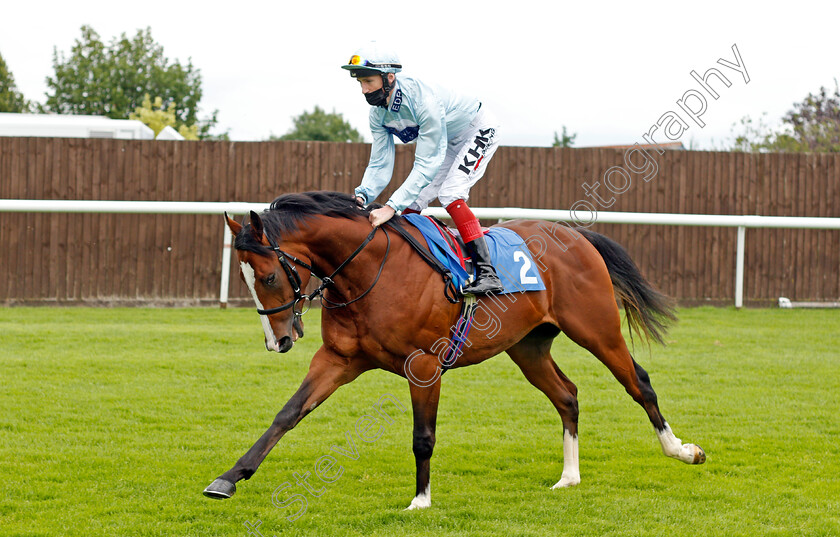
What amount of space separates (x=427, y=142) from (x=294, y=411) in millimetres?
1439

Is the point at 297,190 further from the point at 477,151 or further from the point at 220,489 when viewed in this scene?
the point at 220,489

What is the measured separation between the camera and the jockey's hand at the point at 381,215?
4.16m

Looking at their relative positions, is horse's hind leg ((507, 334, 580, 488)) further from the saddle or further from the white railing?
the white railing

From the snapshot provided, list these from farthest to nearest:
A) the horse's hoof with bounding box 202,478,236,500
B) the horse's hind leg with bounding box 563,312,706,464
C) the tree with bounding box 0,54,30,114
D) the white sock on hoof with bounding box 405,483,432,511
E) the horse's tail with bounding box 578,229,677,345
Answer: the tree with bounding box 0,54,30,114
the horse's tail with bounding box 578,229,677,345
the horse's hind leg with bounding box 563,312,706,464
the white sock on hoof with bounding box 405,483,432,511
the horse's hoof with bounding box 202,478,236,500

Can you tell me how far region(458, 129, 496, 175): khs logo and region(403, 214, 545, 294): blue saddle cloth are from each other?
0.38 metres

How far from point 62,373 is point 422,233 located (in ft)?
13.7

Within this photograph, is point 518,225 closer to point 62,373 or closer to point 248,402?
point 248,402

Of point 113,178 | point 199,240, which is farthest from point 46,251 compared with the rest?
point 199,240

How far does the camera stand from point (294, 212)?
4.07 m

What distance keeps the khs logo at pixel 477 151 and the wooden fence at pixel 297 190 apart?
6.27 metres

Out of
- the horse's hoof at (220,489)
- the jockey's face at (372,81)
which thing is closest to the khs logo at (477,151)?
the jockey's face at (372,81)

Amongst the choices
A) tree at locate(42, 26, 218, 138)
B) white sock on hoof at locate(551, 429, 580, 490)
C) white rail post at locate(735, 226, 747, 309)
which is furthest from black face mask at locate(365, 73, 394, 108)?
tree at locate(42, 26, 218, 138)

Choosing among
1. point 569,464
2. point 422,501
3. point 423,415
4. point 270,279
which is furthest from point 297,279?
point 569,464

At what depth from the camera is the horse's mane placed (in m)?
3.79
